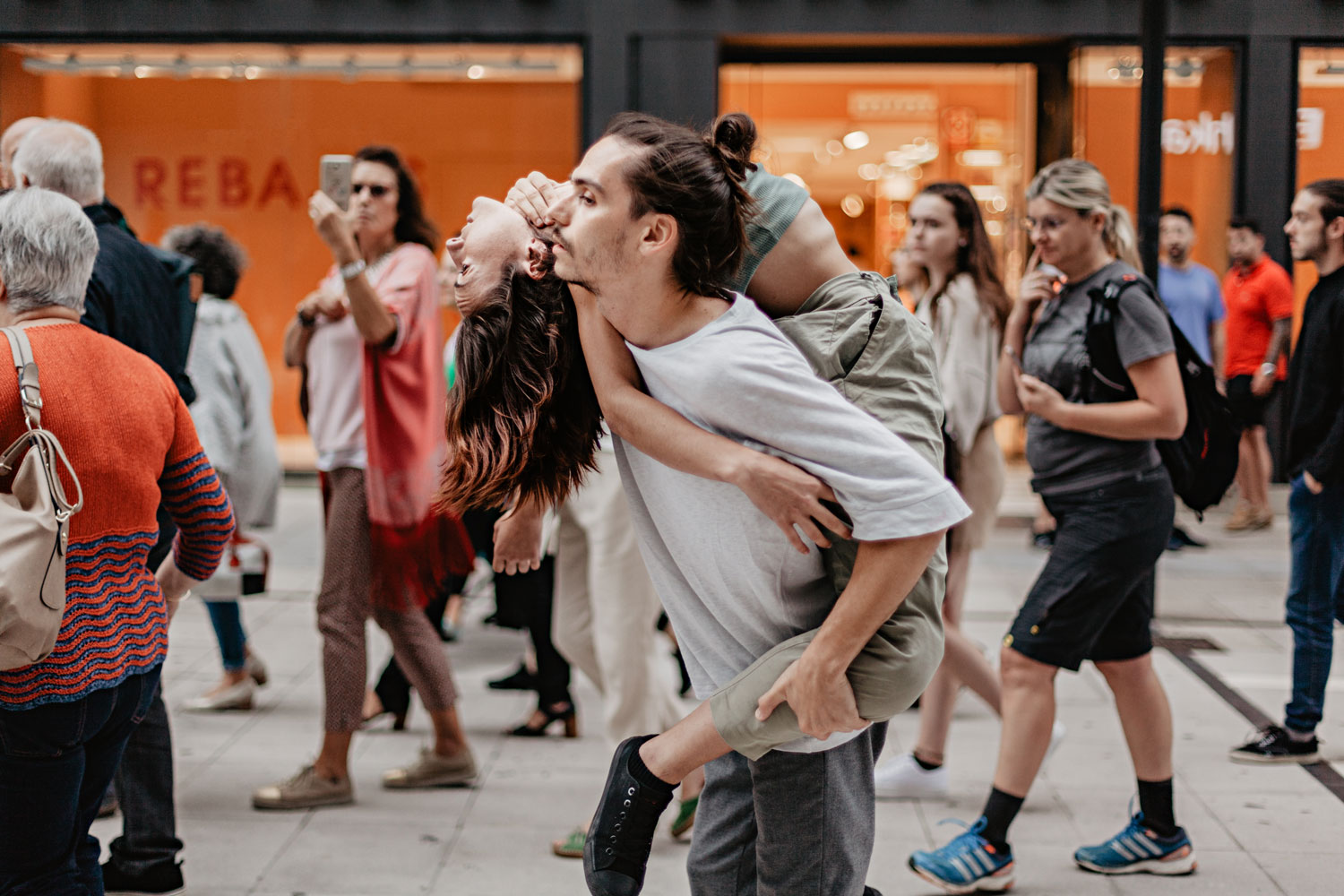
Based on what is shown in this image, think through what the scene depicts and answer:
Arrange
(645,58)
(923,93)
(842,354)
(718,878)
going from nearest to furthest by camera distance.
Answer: (842,354) → (718,878) → (645,58) → (923,93)

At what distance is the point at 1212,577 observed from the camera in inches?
320

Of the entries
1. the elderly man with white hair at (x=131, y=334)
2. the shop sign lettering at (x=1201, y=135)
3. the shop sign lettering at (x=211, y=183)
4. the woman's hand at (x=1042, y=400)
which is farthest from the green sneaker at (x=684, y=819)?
the shop sign lettering at (x=211, y=183)

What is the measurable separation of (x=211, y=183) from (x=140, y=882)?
30.6 feet

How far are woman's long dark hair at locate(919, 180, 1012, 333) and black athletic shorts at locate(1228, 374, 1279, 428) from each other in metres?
4.89

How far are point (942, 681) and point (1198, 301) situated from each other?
549 cm

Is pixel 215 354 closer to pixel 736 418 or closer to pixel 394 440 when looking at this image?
pixel 394 440

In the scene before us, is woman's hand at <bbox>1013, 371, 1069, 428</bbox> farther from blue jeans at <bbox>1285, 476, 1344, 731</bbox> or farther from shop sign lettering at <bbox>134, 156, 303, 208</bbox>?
shop sign lettering at <bbox>134, 156, 303, 208</bbox>

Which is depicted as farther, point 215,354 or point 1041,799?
point 215,354

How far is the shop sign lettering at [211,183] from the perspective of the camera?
38.4 feet

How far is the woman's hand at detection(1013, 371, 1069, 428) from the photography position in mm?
3643

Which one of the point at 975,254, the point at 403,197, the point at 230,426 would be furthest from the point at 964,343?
the point at 230,426

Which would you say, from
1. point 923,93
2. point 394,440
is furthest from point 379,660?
point 923,93

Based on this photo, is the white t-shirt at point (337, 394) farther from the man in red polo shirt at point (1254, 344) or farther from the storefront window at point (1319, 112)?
the storefront window at point (1319, 112)

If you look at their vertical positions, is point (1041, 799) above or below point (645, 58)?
below
